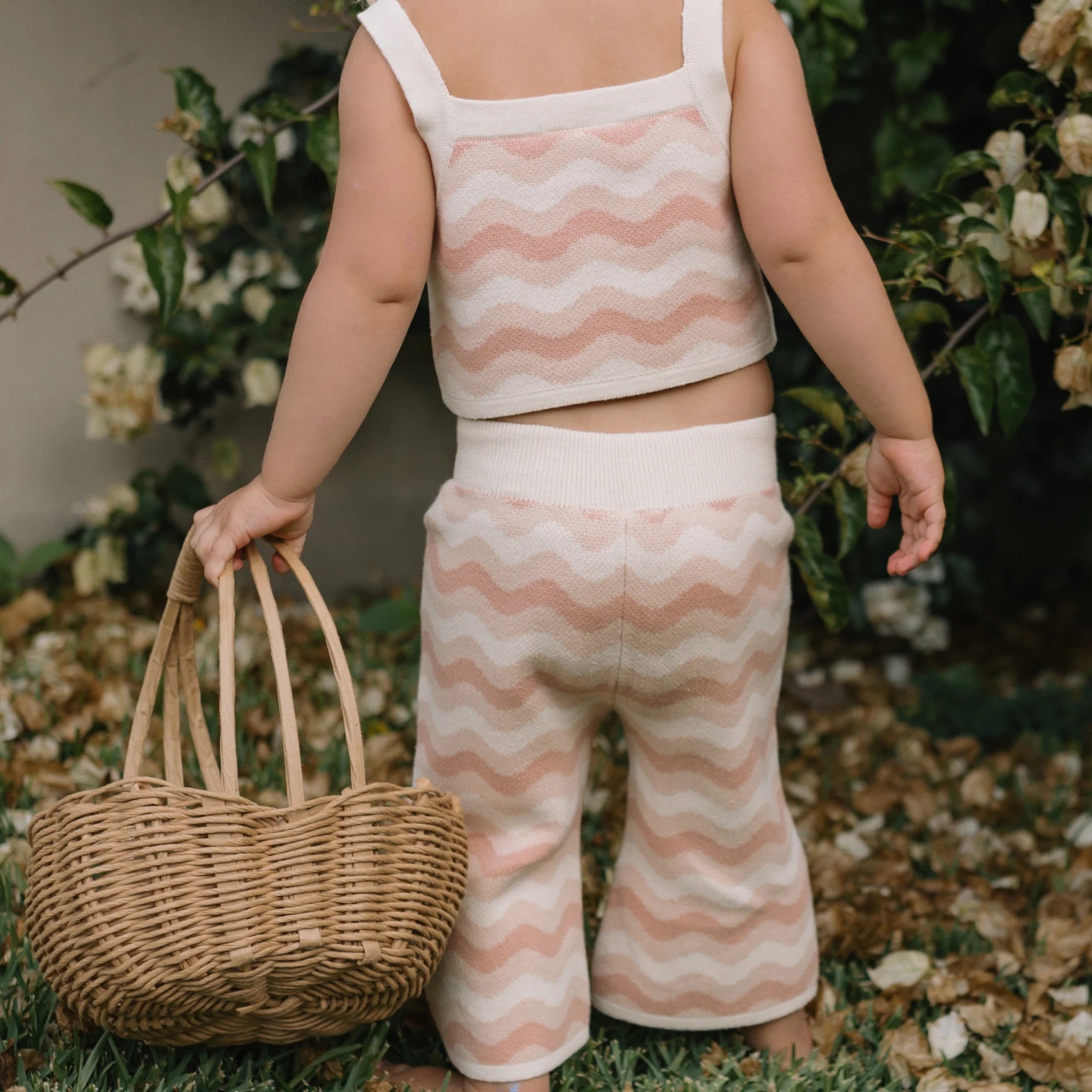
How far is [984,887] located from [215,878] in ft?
4.34

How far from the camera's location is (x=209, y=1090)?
140cm

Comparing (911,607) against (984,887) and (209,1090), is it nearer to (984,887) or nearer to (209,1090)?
(984,887)

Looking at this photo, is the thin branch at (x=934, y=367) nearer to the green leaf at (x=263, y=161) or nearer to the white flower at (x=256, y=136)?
the green leaf at (x=263, y=161)

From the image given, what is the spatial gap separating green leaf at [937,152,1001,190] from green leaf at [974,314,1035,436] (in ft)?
0.64

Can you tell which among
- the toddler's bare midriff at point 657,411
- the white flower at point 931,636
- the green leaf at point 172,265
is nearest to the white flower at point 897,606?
the white flower at point 931,636

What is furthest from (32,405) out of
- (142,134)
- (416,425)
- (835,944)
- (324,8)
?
(835,944)

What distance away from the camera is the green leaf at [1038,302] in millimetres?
1629

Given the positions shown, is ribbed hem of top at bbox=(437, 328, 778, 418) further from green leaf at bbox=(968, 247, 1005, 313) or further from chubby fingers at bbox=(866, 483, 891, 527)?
green leaf at bbox=(968, 247, 1005, 313)

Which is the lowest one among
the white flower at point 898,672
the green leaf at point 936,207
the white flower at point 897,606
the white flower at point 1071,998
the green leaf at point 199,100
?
the white flower at point 898,672

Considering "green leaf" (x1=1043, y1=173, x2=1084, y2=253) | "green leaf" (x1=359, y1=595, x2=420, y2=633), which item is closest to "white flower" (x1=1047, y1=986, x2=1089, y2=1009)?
"green leaf" (x1=1043, y1=173, x2=1084, y2=253)

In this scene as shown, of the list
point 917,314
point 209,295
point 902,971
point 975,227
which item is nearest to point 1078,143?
point 975,227

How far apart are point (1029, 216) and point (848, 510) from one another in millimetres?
438

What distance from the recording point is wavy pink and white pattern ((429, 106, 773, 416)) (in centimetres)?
125

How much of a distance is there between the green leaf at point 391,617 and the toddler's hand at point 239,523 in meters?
1.19
